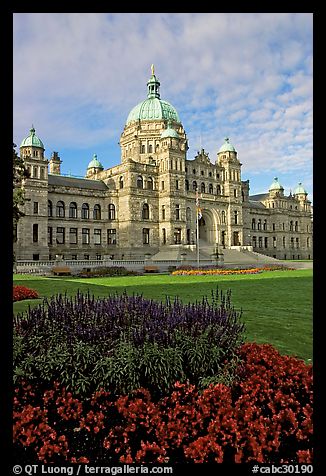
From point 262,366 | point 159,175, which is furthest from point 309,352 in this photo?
point 159,175

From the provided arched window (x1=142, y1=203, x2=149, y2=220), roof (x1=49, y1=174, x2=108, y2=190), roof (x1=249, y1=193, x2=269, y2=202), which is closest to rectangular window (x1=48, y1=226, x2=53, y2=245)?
roof (x1=49, y1=174, x2=108, y2=190)

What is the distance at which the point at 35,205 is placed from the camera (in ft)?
160

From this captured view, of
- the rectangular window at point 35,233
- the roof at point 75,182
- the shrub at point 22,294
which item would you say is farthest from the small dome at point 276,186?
the shrub at point 22,294

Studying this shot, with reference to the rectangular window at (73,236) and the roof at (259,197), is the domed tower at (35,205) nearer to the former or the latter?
the rectangular window at (73,236)

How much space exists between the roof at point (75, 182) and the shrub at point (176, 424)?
→ 51.1 metres

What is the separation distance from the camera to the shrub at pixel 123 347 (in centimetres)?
496

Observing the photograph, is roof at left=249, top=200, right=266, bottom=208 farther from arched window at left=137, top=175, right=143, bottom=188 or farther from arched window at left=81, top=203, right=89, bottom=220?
arched window at left=81, top=203, right=89, bottom=220

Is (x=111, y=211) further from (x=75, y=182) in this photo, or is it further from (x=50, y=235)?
(x=50, y=235)

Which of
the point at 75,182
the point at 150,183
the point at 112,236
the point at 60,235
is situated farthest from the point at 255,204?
the point at 60,235

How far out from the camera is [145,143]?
214ft

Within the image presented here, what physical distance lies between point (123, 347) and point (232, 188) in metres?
66.4
